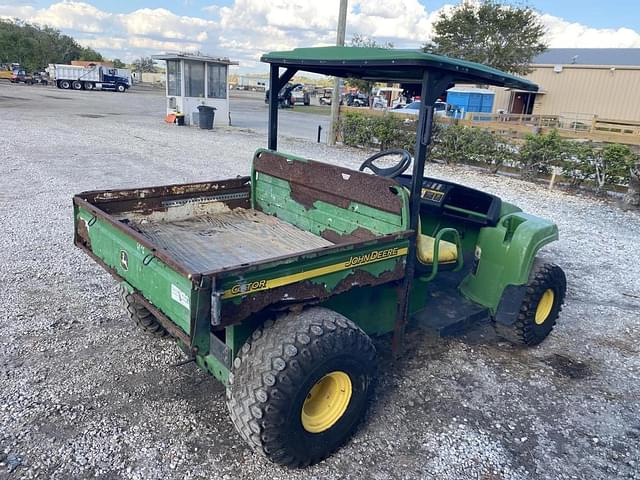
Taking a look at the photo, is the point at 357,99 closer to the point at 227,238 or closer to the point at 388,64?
the point at 227,238

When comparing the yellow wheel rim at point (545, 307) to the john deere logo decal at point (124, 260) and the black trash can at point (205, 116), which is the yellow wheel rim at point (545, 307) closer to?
the john deere logo decal at point (124, 260)

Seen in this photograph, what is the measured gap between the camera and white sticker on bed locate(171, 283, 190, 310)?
8.02ft

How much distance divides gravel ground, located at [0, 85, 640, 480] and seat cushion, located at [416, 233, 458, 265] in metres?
0.84

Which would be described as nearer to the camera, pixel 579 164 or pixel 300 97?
pixel 579 164

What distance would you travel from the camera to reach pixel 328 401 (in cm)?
299

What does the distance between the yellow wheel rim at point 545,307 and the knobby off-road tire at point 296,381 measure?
203cm

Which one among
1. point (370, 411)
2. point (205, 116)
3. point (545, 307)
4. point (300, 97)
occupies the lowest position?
point (370, 411)

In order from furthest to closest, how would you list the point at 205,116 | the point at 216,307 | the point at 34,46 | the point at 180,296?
the point at 34,46, the point at 205,116, the point at 180,296, the point at 216,307

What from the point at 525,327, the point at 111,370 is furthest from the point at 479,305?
the point at 111,370

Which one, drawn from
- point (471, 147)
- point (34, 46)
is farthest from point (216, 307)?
point (34, 46)

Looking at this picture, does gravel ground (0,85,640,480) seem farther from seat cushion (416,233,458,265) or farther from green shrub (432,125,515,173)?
green shrub (432,125,515,173)

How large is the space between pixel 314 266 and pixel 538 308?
2.41 meters

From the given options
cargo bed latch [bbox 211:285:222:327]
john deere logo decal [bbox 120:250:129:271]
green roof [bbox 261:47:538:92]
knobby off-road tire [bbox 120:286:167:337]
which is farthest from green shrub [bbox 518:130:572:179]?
cargo bed latch [bbox 211:285:222:327]

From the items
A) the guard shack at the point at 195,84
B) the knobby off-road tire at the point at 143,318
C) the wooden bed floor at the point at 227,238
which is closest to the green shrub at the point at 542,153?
the wooden bed floor at the point at 227,238
